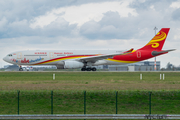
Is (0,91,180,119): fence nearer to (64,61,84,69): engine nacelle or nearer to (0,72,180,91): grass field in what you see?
(0,72,180,91): grass field

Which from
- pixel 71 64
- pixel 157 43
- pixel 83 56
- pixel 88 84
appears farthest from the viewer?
pixel 157 43

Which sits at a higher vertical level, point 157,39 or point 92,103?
point 157,39

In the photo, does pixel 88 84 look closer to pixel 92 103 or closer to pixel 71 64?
pixel 92 103

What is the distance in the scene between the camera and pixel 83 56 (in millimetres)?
55250

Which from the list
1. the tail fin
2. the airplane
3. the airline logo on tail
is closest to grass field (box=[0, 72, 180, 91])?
the airplane

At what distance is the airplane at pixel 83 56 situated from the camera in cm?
5353

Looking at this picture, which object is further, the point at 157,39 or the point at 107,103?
the point at 157,39

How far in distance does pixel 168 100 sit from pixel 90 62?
1400 inches

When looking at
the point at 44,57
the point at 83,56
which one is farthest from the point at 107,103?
the point at 44,57

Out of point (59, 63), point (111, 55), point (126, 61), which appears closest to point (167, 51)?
point (126, 61)

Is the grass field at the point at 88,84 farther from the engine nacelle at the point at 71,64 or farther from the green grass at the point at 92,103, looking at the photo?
the engine nacelle at the point at 71,64

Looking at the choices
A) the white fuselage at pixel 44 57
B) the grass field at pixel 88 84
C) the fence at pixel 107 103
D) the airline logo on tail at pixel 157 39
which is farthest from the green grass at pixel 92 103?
the airline logo on tail at pixel 157 39

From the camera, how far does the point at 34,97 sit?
20188mm

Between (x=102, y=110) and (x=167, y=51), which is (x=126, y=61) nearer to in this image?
(x=167, y=51)
